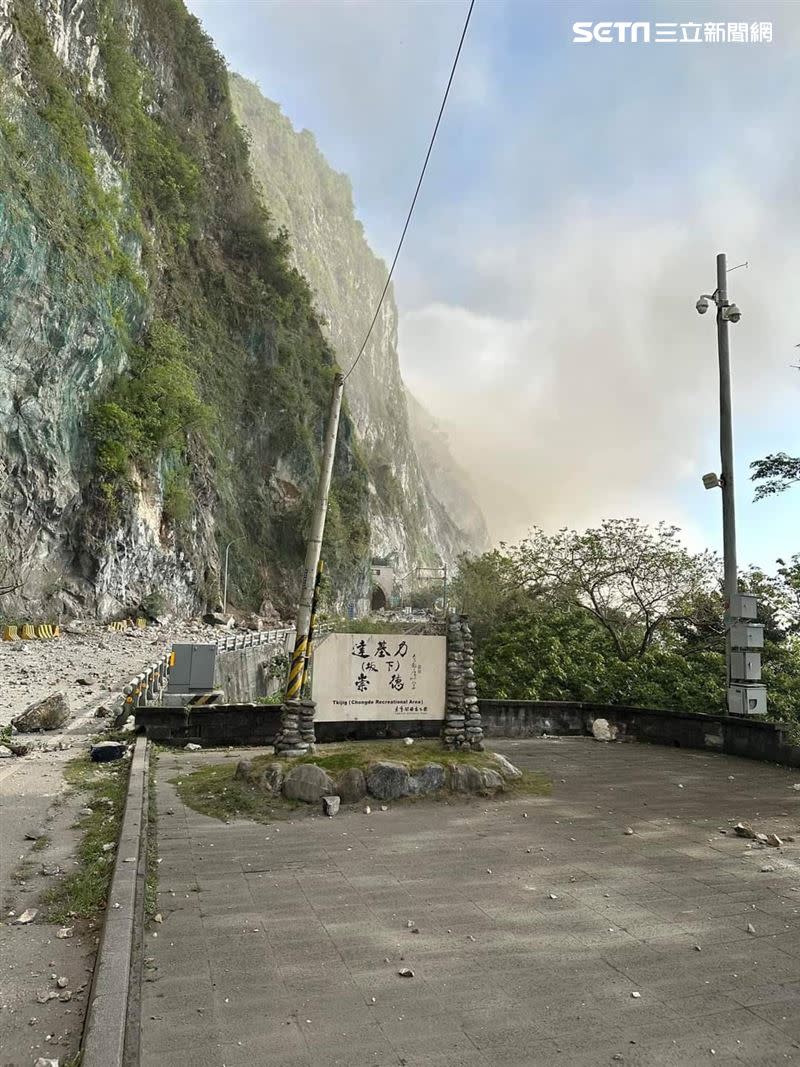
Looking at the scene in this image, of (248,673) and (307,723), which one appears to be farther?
(248,673)

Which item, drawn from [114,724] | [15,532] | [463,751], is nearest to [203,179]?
[15,532]

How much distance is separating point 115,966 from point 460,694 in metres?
6.15

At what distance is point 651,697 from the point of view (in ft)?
46.9

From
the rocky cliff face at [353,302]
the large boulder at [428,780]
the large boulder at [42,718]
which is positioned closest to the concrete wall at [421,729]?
the large boulder at [42,718]

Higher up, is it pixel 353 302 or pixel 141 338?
pixel 353 302

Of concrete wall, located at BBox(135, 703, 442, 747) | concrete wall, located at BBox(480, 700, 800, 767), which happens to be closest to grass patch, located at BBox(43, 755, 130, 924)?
concrete wall, located at BBox(135, 703, 442, 747)

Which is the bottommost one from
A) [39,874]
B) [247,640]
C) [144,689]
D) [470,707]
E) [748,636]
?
[39,874]

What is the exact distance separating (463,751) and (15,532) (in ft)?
84.8

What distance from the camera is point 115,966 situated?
3701 millimetres

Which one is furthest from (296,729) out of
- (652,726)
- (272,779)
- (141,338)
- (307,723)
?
(141,338)

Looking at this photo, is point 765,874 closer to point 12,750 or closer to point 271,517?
point 12,750

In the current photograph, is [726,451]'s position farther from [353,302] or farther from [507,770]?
[353,302]

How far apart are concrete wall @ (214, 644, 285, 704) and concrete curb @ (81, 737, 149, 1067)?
48.3 ft

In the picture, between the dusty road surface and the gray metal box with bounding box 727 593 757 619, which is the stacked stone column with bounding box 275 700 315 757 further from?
the gray metal box with bounding box 727 593 757 619
